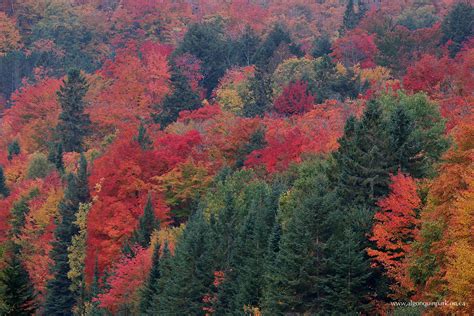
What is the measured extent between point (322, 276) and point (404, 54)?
61644 mm

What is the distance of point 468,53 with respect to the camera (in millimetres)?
88875

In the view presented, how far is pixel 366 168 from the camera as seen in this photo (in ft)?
162

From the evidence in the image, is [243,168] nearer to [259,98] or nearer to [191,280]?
[191,280]

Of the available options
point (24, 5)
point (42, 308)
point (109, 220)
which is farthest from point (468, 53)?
point (24, 5)

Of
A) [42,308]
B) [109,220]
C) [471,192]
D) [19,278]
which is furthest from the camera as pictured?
[42,308]

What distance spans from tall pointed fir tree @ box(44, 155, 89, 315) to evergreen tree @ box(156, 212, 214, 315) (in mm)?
23012

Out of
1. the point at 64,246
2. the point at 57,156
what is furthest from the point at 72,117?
the point at 64,246

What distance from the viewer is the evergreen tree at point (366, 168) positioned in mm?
49312

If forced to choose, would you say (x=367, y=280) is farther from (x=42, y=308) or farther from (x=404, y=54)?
(x=404, y=54)

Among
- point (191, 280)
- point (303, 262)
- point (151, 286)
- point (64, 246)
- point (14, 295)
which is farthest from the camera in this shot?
point (64, 246)

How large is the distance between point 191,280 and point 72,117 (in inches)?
2160

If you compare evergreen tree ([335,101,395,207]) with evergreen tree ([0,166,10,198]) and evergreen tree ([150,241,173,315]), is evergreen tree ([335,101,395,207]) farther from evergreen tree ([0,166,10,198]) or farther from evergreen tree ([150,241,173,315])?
evergreen tree ([0,166,10,198])

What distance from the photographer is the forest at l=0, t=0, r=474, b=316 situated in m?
43.8

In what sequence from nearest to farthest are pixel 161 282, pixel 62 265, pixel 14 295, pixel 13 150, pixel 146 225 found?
pixel 14 295 < pixel 161 282 < pixel 146 225 < pixel 62 265 < pixel 13 150
